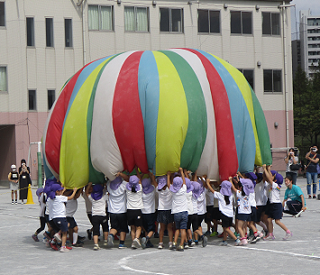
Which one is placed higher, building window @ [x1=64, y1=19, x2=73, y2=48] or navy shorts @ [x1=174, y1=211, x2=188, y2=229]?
building window @ [x1=64, y1=19, x2=73, y2=48]

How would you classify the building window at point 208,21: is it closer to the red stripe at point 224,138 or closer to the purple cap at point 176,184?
the red stripe at point 224,138

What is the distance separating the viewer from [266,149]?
11977 mm

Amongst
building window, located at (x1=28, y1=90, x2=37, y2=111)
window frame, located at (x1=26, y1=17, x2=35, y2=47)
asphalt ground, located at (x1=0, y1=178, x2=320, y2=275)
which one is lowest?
asphalt ground, located at (x1=0, y1=178, x2=320, y2=275)

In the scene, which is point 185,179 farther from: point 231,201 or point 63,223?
point 63,223

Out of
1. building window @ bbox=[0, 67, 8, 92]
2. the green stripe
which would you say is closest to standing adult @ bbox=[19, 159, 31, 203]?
building window @ bbox=[0, 67, 8, 92]

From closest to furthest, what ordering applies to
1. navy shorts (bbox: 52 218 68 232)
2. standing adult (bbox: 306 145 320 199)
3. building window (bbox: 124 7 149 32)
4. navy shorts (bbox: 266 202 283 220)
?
navy shorts (bbox: 52 218 68 232) → navy shorts (bbox: 266 202 283 220) → standing adult (bbox: 306 145 320 199) → building window (bbox: 124 7 149 32)

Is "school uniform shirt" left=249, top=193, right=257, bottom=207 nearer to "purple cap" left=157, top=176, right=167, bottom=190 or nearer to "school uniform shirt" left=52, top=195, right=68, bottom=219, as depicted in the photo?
"purple cap" left=157, top=176, right=167, bottom=190

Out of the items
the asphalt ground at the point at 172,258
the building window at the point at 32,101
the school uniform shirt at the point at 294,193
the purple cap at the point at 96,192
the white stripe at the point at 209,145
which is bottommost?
the asphalt ground at the point at 172,258

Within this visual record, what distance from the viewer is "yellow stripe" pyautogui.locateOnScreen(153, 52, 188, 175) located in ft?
34.4

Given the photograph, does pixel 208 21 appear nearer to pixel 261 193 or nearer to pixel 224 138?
pixel 261 193

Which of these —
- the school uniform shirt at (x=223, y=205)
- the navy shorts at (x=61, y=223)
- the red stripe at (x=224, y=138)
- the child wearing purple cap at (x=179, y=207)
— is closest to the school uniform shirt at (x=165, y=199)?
the child wearing purple cap at (x=179, y=207)

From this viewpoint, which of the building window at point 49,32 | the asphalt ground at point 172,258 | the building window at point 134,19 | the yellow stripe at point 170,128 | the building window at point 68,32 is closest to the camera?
the asphalt ground at point 172,258

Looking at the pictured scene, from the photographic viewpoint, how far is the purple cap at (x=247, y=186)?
10.9 meters

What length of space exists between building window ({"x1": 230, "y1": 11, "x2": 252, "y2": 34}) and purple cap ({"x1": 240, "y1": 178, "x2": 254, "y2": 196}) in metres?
23.3
